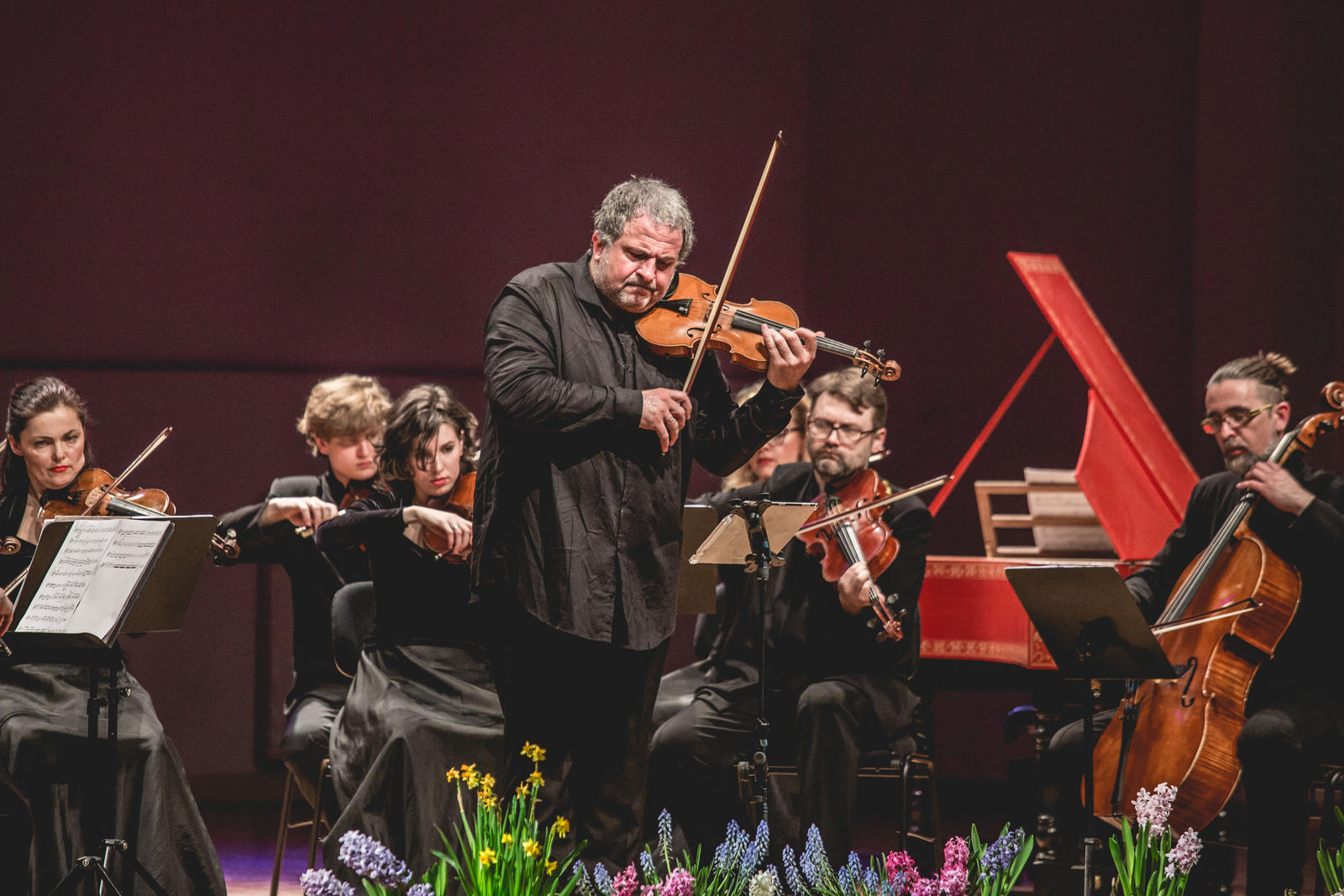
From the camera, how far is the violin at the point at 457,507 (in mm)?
3172

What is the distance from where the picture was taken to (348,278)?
5.08m

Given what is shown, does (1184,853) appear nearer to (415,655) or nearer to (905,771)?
(905,771)

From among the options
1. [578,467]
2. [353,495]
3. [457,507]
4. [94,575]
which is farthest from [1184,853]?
[353,495]

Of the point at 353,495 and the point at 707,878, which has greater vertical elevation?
the point at 353,495

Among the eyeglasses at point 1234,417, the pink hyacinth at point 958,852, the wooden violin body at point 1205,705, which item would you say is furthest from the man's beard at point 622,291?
the eyeglasses at point 1234,417

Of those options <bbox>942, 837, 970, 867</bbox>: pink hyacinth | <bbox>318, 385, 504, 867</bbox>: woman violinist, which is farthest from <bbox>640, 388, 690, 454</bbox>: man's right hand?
<bbox>318, 385, 504, 867</bbox>: woman violinist

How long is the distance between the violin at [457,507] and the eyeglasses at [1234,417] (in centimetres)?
172

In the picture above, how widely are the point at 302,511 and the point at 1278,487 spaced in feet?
7.37

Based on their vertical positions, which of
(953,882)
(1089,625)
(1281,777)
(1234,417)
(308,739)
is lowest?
(308,739)

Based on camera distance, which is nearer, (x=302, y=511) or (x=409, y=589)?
(x=409, y=589)

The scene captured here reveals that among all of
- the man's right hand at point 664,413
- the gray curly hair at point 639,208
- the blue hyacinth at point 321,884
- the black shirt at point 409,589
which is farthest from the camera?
the black shirt at point 409,589

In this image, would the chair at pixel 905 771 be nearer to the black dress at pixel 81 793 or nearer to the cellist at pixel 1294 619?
the cellist at pixel 1294 619

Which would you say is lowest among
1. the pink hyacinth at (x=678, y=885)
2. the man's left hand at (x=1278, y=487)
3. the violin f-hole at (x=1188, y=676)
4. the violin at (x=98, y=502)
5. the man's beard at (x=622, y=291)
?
the violin f-hole at (x=1188, y=676)

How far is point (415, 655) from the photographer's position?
128 inches
